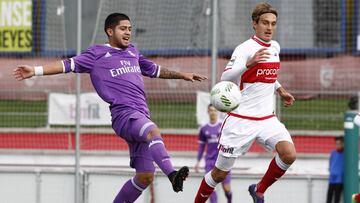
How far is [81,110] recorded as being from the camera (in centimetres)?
1542

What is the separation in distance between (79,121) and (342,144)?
4.32 meters

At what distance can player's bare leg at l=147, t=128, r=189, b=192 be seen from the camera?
9125 millimetres

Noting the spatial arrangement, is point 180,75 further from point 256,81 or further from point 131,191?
point 131,191

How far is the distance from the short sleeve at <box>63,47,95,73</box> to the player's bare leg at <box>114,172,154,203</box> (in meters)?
1.25

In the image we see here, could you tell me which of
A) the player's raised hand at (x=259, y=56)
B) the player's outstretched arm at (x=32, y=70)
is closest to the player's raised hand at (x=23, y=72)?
the player's outstretched arm at (x=32, y=70)

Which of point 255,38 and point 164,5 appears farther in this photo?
point 164,5

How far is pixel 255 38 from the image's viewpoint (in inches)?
412

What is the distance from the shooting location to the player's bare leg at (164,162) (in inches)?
359

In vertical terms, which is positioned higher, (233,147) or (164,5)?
(164,5)

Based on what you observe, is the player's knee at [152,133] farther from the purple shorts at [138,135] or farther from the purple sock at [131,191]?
the purple sock at [131,191]

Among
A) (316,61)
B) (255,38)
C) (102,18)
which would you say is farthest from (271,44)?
(316,61)

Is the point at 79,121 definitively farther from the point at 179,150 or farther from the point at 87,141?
the point at 179,150

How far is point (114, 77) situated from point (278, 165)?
200 centimetres

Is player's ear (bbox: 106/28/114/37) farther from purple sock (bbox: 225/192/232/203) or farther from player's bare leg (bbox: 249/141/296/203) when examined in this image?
purple sock (bbox: 225/192/232/203)
